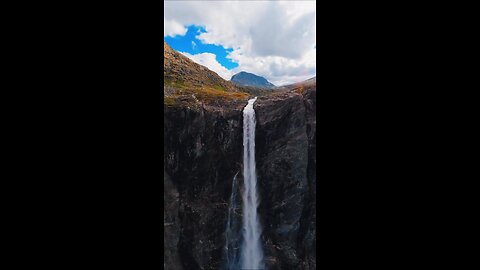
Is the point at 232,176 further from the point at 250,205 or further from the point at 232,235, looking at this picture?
the point at 232,235

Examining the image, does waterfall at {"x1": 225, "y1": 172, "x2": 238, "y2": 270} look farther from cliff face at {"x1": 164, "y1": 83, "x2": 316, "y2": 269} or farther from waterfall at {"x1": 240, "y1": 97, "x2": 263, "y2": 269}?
waterfall at {"x1": 240, "y1": 97, "x2": 263, "y2": 269}

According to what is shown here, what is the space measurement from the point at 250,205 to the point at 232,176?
3711 mm

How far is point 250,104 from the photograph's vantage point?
3228cm

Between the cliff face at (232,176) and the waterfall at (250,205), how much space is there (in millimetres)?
599

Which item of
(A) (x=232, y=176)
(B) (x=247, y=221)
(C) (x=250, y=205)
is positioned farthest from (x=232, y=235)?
(A) (x=232, y=176)

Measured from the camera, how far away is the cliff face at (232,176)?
29.5 meters

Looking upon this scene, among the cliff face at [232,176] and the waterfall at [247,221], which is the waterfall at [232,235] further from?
the cliff face at [232,176]

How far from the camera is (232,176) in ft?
102

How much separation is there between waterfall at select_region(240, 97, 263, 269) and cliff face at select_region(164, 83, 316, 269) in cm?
60
